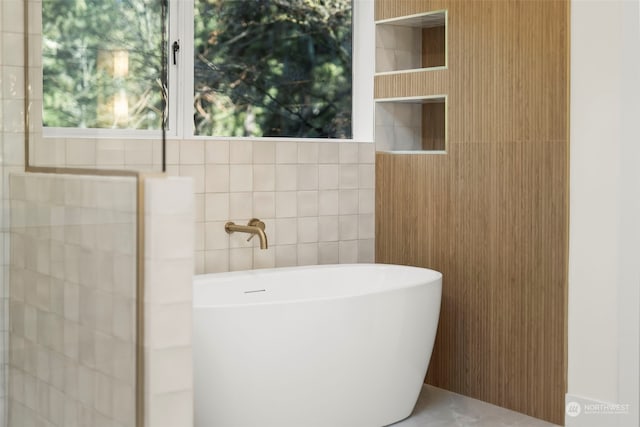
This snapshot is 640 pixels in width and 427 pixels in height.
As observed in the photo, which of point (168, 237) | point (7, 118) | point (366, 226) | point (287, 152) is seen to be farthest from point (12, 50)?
point (366, 226)

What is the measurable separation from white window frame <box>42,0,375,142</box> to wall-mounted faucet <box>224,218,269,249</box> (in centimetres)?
41

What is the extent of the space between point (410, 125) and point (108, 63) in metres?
2.30

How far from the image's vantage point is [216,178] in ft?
12.7

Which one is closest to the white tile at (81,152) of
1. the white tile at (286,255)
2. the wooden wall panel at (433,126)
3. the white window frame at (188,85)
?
the white window frame at (188,85)

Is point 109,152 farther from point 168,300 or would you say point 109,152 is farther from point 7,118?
point 7,118

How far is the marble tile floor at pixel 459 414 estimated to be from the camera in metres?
3.64

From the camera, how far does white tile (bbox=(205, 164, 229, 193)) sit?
12.6 ft

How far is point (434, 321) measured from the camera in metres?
3.68

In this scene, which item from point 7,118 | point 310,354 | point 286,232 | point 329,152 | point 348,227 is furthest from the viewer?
point 348,227

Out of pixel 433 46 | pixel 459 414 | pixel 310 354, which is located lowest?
pixel 459 414

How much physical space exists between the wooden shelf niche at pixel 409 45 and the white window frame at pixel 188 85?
0.06 metres

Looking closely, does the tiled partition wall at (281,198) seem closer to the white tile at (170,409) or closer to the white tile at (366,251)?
the white tile at (366,251)

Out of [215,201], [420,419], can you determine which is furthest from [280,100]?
[420,419]

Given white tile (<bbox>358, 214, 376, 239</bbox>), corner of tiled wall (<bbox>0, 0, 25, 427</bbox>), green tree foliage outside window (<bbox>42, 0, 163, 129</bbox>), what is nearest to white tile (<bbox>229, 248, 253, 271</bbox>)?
white tile (<bbox>358, 214, 376, 239</bbox>)
